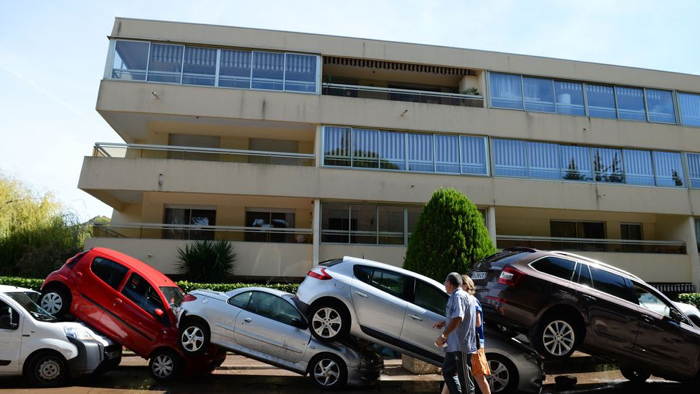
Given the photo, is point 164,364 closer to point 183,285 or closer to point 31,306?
point 31,306

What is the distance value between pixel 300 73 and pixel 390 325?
12.9m

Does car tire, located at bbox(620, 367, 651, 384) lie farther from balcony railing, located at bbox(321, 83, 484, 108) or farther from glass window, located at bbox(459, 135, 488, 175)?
balcony railing, located at bbox(321, 83, 484, 108)

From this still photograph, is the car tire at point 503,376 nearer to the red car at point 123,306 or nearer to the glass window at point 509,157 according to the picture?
the red car at point 123,306

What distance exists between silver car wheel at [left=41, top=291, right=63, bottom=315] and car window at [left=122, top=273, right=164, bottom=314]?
113cm

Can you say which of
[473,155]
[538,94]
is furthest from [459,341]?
[538,94]

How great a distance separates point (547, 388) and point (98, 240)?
14.0m

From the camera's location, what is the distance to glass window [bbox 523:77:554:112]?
19.5m

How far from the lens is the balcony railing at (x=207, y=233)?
16375 millimetres

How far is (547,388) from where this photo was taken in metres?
8.55

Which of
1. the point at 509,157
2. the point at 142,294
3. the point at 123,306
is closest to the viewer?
the point at 123,306

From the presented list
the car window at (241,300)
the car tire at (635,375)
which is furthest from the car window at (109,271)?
the car tire at (635,375)

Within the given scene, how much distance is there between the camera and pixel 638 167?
1967 centimetres

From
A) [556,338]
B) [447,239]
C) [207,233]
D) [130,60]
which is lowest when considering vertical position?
[556,338]

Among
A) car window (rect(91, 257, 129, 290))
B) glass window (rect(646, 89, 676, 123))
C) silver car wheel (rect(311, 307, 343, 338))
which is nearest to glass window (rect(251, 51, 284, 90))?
car window (rect(91, 257, 129, 290))
